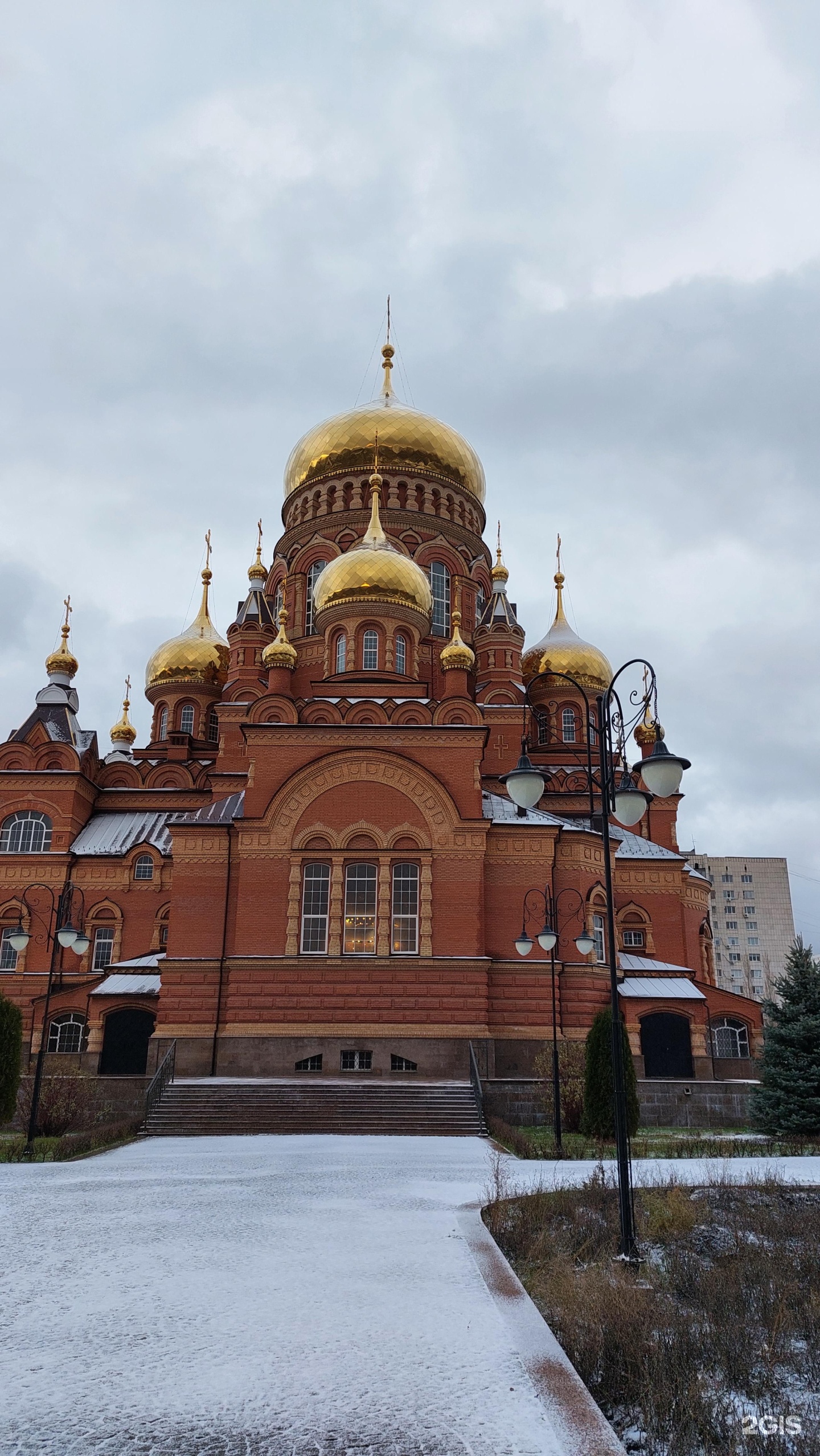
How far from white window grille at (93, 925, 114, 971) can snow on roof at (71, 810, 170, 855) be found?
7.16 ft

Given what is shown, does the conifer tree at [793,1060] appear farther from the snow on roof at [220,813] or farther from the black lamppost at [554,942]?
the snow on roof at [220,813]

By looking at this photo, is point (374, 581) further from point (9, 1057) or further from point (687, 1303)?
point (687, 1303)

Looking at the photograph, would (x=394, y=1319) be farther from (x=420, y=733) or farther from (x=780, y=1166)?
(x=420, y=733)

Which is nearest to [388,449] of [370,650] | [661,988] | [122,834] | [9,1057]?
[370,650]

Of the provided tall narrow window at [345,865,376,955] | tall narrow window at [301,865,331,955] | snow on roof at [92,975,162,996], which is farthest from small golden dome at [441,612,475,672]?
snow on roof at [92,975,162,996]

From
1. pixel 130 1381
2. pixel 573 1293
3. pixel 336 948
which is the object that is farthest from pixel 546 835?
pixel 130 1381

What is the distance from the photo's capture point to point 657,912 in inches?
1117

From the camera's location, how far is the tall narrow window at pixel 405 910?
22.3 m

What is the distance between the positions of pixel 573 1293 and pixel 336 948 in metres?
16.6

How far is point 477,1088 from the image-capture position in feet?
61.2

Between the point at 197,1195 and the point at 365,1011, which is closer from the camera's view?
the point at 197,1195

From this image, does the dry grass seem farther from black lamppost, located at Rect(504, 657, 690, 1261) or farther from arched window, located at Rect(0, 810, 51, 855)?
arched window, located at Rect(0, 810, 51, 855)

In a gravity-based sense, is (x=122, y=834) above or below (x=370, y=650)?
below

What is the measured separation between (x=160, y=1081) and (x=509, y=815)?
31.9ft
